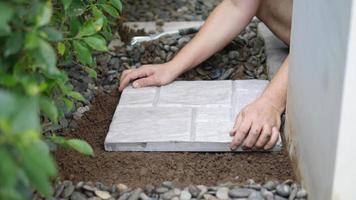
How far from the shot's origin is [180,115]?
6.98 ft

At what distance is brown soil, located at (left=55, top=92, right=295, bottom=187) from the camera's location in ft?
5.96

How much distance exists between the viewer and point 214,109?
2.16m

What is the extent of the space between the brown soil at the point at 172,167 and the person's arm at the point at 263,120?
5cm

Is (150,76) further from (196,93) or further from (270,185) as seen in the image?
(270,185)

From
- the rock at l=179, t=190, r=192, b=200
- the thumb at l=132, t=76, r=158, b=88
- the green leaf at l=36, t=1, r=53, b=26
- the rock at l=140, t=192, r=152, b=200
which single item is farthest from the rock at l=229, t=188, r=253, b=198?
the green leaf at l=36, t=1, r=53, b=26

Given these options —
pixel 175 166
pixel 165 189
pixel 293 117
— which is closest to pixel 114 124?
pixel 175 166

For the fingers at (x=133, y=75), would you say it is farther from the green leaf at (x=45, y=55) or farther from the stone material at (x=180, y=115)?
the green leaf at (x=45, y=55)

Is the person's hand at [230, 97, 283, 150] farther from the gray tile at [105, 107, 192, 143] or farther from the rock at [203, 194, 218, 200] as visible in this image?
the rock at [203, 194, 218, 200]

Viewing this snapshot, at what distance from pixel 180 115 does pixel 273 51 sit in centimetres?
64

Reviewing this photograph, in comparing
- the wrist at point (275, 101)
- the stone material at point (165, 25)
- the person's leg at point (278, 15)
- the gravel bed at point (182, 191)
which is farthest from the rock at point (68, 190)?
the stone material at point (165, 25)

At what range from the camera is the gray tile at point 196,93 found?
2.21 metres

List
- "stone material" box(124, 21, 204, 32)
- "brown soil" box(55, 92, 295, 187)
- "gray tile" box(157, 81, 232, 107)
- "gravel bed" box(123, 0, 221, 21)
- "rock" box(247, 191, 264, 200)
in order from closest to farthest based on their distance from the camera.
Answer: "rock" box(247, 191, 264, 200), "brown soil" box(55, 92, 295, 187), "gray tile" box(157, 81, 232, 107), "stone material" box(124, 21, 204, 32), "gravel bed" box(123, 0, 221, 21)

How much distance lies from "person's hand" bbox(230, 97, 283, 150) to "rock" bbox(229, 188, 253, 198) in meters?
0.23

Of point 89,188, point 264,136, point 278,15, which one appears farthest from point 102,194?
point 278,15
